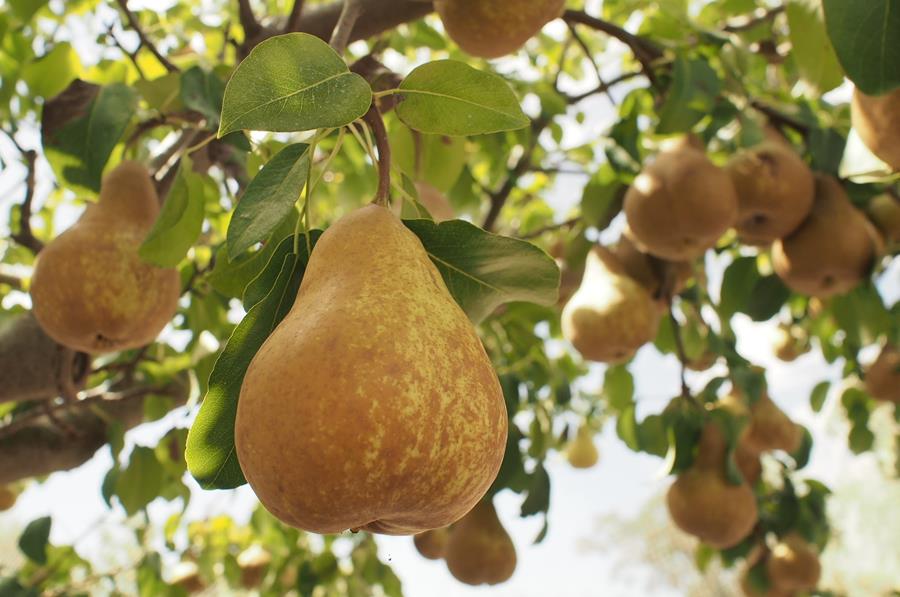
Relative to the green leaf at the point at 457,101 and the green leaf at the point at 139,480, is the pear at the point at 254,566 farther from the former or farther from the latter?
the green leaf at the point at 457,101

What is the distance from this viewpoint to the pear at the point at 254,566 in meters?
3.12

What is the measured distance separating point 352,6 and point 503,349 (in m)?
1.35

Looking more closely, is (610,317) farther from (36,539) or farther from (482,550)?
(36,539)

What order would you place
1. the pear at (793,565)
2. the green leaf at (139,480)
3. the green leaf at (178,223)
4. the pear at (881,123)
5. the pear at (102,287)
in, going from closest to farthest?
the pear at (881,123) → the green leaf at (178,223) → the pear at (102,287) → the green leaf at (139,480) → the pear at (793,565)

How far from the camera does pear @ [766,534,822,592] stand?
8.86 ft

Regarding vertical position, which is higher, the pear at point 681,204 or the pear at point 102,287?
the pear at point 102,287

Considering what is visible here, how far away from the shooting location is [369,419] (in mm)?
500

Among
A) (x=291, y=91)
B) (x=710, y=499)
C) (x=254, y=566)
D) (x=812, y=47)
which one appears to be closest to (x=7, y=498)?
(x=254, y=566)

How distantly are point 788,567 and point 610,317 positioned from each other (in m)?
1.62

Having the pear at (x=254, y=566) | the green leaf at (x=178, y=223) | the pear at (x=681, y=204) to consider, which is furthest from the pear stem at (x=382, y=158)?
the pear at (x=254, y=566)

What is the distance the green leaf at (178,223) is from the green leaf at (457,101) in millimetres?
361

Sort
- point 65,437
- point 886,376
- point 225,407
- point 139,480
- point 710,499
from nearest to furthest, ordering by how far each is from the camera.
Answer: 1. point 225,407
2. point 139,480
3. point 65,437
4. point 710,499
5. point 886,376

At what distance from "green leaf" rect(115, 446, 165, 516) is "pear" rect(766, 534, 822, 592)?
7.14ft

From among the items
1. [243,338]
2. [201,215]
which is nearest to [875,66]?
[243,338]
